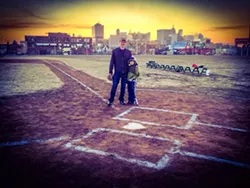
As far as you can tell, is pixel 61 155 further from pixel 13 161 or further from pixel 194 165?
pixel 194 165

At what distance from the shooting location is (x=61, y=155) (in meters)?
3.77

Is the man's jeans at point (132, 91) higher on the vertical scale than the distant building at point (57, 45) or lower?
lower

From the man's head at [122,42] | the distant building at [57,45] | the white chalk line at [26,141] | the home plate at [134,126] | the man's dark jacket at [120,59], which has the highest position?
the distant building at [57,45]

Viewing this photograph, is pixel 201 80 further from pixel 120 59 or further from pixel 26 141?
pixel 26 141

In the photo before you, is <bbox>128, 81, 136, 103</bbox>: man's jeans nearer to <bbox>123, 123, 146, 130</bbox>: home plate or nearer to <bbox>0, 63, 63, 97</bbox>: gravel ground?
<bbox>123, 123, 146, 130</bbox>: home plate

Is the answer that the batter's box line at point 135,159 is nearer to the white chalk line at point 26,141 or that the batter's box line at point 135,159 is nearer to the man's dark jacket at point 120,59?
the white chalk line at point 26,141

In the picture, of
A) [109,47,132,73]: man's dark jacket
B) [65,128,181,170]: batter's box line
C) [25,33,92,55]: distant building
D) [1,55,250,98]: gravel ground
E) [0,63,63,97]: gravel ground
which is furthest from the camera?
[25,33,92,55]: distant building

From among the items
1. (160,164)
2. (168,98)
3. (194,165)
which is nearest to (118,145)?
(160,164)

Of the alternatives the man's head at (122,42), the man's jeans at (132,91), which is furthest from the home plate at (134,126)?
the man's head at (122,42)

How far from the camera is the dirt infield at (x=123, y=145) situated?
122 inches

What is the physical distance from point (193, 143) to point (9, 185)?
3.53 meters

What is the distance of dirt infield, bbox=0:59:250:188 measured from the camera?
10.2ft

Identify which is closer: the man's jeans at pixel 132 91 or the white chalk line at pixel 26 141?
the white chalk line at pixel 26 141

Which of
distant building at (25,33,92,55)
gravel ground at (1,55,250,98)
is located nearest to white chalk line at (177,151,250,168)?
gravel ground at (1,55,250,98)
